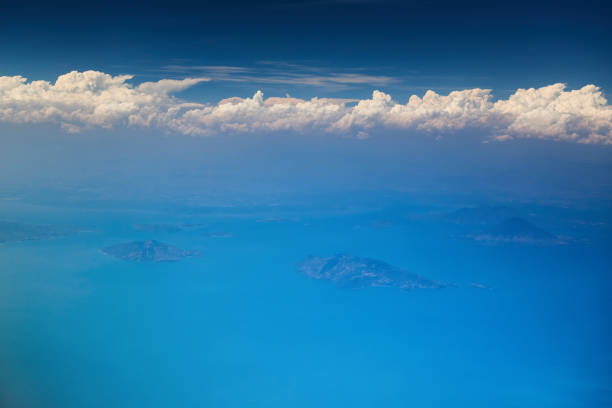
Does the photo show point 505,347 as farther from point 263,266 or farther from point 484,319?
point 263,266

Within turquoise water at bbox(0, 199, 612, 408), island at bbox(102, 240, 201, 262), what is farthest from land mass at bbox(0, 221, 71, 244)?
island at bbox(102, 240, 201, 262)

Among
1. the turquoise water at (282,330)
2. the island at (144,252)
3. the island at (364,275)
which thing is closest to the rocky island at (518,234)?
the turquoise water at (282,330)

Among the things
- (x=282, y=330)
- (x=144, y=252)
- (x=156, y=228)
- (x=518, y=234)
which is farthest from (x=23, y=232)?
(x=518, y=234)

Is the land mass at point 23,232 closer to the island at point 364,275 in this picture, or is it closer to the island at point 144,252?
the island at point 144,252

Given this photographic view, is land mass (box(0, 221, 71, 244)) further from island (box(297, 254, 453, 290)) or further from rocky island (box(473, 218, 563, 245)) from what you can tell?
rocky island (box(473, 218, 563, 245))

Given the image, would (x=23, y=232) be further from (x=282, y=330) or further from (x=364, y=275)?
(x=364, y=275)

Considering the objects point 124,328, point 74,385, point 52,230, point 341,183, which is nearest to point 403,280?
point 124,328
